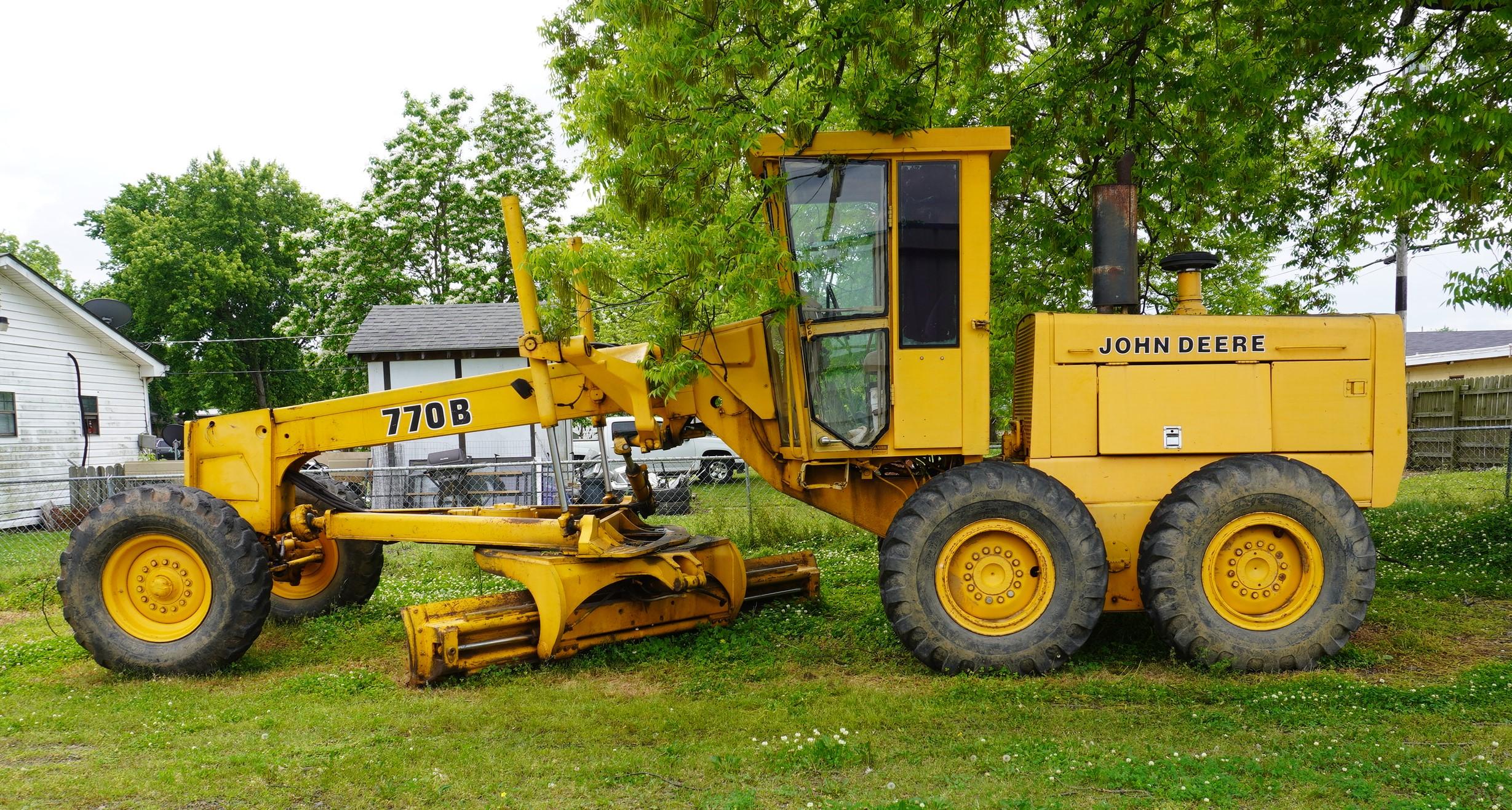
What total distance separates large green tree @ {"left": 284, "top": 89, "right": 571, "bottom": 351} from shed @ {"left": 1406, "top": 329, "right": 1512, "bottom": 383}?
26.4m

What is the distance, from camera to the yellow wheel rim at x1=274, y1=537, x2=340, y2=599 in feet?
26.4

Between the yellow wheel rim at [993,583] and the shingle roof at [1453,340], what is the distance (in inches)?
1159

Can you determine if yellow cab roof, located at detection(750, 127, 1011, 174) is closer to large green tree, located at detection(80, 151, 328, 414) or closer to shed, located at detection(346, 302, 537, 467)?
shed, located at detection(346, 302, 537, 467)

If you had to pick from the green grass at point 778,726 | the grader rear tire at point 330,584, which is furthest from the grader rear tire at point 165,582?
the grader rear tire at point 330,584

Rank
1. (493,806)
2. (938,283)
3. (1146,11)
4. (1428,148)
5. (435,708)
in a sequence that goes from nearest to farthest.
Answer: (493,806) < (435,708) < (938,283) < (1428,148) < (1146,11)

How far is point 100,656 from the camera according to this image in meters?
6.57

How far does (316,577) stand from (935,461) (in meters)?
5.15

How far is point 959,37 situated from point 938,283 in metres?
3.77

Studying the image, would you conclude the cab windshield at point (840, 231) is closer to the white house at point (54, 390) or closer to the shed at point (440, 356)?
the shed at point (440, 356)

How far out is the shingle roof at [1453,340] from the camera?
30516 mm

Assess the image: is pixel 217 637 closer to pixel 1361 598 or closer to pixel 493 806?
pixel 493 806

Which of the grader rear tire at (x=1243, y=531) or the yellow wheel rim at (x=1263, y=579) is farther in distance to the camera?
the yellow wheel rim at (x=1263, y=579)

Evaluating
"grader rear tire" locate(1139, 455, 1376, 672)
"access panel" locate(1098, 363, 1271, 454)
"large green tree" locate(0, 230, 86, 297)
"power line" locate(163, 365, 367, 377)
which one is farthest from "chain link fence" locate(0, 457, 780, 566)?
"large green tree" locate(0, 230, 86, 297)

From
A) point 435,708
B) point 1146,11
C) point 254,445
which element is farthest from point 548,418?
point 1146,11
